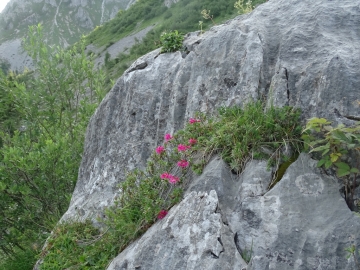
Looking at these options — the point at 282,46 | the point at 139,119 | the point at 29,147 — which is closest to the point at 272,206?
the point at 282,46

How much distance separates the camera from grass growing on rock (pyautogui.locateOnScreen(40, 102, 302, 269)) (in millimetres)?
4961

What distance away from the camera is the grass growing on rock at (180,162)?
16.3 feet

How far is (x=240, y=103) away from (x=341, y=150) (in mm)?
1811

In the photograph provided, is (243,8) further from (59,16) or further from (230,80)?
(59,16)

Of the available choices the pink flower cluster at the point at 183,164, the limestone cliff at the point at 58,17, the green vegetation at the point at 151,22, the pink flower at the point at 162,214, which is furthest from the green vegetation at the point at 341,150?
the limestone cliff at the point at 58,17

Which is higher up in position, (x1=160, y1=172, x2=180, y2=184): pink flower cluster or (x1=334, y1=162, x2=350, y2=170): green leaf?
(x1=160, y1=172, x2=180, y2=184): pink flower cluster

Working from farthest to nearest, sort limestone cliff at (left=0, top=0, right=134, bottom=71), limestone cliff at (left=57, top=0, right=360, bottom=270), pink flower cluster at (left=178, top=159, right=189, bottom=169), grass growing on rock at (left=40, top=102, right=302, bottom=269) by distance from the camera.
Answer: limestone cliff at (left=0, top=0, right=134, bottom=71) < pink flower cluster at (left=178, top=159, right=189, bottom=169) < grass growing on rock at (left=40, top=102, right=302, bottom=269) < limestone cliff at (left=57, top=0, right=360, bottom=270)

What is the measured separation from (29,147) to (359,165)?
8.44 metres

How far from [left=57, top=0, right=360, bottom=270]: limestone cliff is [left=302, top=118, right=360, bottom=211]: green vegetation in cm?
15

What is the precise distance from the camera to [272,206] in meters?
4.42

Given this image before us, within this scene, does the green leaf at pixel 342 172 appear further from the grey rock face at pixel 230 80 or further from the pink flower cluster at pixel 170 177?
the pink flower cluster at pixel 170 177

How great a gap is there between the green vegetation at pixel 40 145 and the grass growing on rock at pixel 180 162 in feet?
10.8

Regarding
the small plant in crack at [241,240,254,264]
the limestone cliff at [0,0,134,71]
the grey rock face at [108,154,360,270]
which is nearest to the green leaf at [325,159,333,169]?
the grey rock face at [108,154,360,270]

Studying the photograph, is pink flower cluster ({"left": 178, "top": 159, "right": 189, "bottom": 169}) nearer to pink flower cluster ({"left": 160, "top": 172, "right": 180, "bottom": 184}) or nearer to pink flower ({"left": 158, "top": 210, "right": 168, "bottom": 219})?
pink flower cluster ({"left": 160, "top": 172, "right": 180, "bottom": 184})
